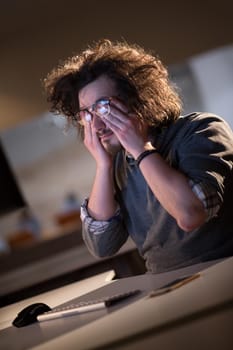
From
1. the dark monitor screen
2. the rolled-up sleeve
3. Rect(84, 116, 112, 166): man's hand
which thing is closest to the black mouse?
the rolled-up sleeve

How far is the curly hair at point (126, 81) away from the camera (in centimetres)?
152

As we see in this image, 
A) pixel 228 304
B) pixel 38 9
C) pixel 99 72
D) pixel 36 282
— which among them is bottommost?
pixel 36 282

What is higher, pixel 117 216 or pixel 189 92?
pixel 189 92

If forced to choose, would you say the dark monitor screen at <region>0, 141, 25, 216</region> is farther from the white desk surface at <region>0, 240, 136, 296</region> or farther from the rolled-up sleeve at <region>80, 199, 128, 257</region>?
the rolled-up sleeve at <region>80, 199, 128, 257</region>

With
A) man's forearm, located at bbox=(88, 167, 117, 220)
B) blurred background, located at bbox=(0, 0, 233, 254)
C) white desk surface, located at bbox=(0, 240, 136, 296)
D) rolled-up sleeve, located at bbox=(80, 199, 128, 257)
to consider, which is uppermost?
blurred background, located at bbox=(0, 0, 233, 254)

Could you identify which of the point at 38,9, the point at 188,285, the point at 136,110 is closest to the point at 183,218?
the point at 188,285

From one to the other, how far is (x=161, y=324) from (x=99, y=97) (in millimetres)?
779

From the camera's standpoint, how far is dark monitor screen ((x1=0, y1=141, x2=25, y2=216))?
12.9ft

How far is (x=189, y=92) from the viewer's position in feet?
14.1

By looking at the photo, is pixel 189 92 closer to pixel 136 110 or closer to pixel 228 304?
pixel 136 110

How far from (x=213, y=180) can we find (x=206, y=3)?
9.24ft

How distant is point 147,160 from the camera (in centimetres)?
136

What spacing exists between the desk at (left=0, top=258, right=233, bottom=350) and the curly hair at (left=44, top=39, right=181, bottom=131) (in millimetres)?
468

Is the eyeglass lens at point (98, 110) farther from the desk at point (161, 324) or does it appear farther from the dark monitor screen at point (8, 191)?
the dark monitor screen at point (8, 191)
